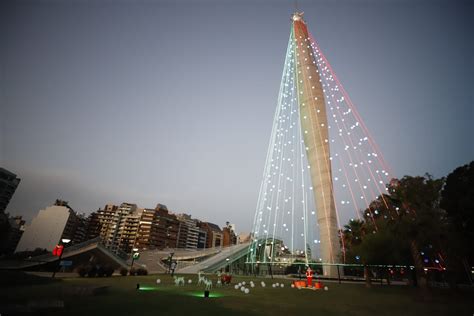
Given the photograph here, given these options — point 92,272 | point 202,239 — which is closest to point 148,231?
point 202,239

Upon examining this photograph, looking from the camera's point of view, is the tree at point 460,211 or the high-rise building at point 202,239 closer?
the tree at point 460,211

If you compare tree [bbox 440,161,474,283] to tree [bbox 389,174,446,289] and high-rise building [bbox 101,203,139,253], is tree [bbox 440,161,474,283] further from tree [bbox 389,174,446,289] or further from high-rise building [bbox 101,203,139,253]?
high-rise building [bbox 101,203,139,253]

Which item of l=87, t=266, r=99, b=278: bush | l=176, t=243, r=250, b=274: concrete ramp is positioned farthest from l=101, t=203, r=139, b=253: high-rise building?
l=87, t=266, r=99, b=278: bush

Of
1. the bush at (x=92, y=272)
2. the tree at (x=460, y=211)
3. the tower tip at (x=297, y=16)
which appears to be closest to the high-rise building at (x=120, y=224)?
the bush at (x=92, y=272)

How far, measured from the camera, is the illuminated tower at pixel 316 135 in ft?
128

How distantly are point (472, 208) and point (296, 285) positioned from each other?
18776mm

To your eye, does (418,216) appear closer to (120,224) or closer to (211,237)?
(120,224)

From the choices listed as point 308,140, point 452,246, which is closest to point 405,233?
point 452,246

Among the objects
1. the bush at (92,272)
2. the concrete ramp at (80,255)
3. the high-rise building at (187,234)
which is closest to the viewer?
the bush at (92,272)

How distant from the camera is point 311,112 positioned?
138ft

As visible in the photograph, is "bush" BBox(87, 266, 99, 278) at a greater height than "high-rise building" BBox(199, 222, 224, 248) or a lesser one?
lesser

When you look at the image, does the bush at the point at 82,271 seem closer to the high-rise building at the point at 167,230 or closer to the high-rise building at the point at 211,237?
the high-rise building at the point at 167,230

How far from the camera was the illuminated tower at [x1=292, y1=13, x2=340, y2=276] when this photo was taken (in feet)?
128

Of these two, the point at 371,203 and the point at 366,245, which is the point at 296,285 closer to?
the point at 366,245
